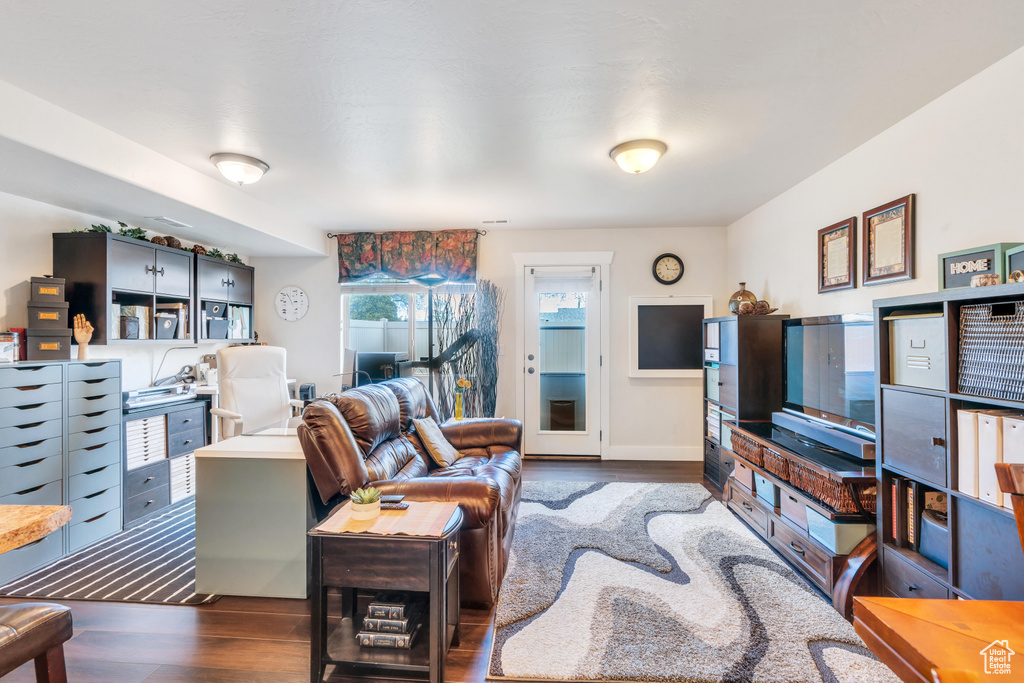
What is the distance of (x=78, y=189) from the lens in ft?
9.32

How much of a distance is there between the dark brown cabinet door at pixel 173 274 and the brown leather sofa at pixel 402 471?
2255 millimetres

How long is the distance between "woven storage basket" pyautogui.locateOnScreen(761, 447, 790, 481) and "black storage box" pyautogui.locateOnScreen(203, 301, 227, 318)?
4.73 metres

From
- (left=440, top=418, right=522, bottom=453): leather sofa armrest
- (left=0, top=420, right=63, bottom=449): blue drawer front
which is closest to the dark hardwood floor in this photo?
(left=0, top=420, right=63, bottom=449): blue drawer front

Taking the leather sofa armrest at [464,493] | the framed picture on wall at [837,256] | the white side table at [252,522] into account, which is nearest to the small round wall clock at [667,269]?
the framed picture on wall at [837,256]

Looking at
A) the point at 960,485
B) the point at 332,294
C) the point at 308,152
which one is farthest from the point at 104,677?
the point at 332,294

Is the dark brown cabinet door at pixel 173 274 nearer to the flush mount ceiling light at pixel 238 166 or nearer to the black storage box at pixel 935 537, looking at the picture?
the flush mount ceiling light at pixel 238 166

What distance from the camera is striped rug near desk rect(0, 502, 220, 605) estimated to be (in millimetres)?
2328

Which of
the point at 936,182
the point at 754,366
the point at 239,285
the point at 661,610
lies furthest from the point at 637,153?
the point at 239,285

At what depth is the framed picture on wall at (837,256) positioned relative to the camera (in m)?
2.84

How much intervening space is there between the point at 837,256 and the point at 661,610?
2.41m

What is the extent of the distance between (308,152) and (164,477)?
2.71 metres

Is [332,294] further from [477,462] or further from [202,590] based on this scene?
[202,590]

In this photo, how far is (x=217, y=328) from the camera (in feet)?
14.5

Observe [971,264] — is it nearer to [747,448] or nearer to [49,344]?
[747,448]
